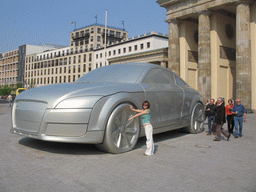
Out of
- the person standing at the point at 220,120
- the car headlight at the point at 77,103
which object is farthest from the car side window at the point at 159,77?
the person standing at the point at 220,120

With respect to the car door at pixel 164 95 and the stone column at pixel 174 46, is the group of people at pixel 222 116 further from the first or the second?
the stone column at pixel 174 46

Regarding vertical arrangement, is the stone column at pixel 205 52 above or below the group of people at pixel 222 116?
above

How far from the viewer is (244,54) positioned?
27.1 meters

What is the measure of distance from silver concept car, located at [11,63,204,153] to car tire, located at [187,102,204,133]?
5.30 feet

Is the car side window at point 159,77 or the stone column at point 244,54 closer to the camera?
the car side window at point 159,77

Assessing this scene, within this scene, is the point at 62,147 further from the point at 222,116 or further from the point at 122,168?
the point at 222,116

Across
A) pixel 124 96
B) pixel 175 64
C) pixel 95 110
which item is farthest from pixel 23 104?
pixel 175 64

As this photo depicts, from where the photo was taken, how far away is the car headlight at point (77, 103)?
15.4 ft

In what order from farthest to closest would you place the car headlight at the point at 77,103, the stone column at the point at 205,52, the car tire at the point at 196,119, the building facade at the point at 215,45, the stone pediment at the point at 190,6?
the stone column at the point at 205,52, the stone pediment at the point at 190,6, the building facade at the point at 215,45, the car tire at the point at 196,119, the car headlight at the point at 77,103

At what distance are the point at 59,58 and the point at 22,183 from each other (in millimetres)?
89891

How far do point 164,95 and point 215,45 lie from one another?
2814 centimetres

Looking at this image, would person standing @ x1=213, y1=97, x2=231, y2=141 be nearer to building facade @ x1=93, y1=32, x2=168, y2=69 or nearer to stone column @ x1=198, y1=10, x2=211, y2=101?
stone column @ x1=198, y1=10, x2=211, y2=101

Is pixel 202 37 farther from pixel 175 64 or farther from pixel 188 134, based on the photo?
pixel 188 134

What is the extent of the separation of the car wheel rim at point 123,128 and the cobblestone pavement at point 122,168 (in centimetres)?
20
